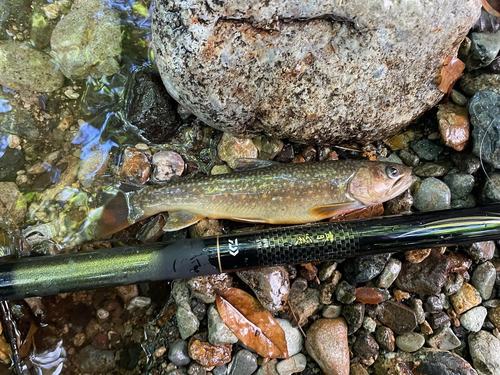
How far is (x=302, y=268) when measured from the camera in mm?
2744

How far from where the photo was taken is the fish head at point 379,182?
2.65m

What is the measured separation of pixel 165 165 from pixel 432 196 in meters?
2.09

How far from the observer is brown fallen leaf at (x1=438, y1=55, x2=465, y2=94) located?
267 centimetres

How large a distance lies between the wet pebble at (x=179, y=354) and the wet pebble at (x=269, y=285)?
65cm

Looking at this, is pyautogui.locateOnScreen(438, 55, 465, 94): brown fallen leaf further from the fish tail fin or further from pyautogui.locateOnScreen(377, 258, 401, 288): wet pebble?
the fish tail fin

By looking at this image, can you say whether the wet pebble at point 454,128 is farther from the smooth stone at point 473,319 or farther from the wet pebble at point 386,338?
the wet pebble at point 386,338

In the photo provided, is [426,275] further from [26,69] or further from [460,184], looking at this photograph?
[26,69]

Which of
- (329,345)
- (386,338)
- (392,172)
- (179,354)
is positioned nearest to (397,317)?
(386,338)

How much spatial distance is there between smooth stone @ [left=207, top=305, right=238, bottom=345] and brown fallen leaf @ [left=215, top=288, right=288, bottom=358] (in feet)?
0.10

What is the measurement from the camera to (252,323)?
2.64 m

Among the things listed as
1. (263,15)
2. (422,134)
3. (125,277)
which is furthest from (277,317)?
(263,15)

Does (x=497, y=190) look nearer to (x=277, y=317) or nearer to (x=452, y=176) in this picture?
(x=452, y=176)

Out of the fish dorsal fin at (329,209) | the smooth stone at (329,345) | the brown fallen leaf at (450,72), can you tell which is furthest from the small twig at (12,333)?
the brown fallen leaf at (450,72)

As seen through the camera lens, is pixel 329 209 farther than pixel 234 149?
No
